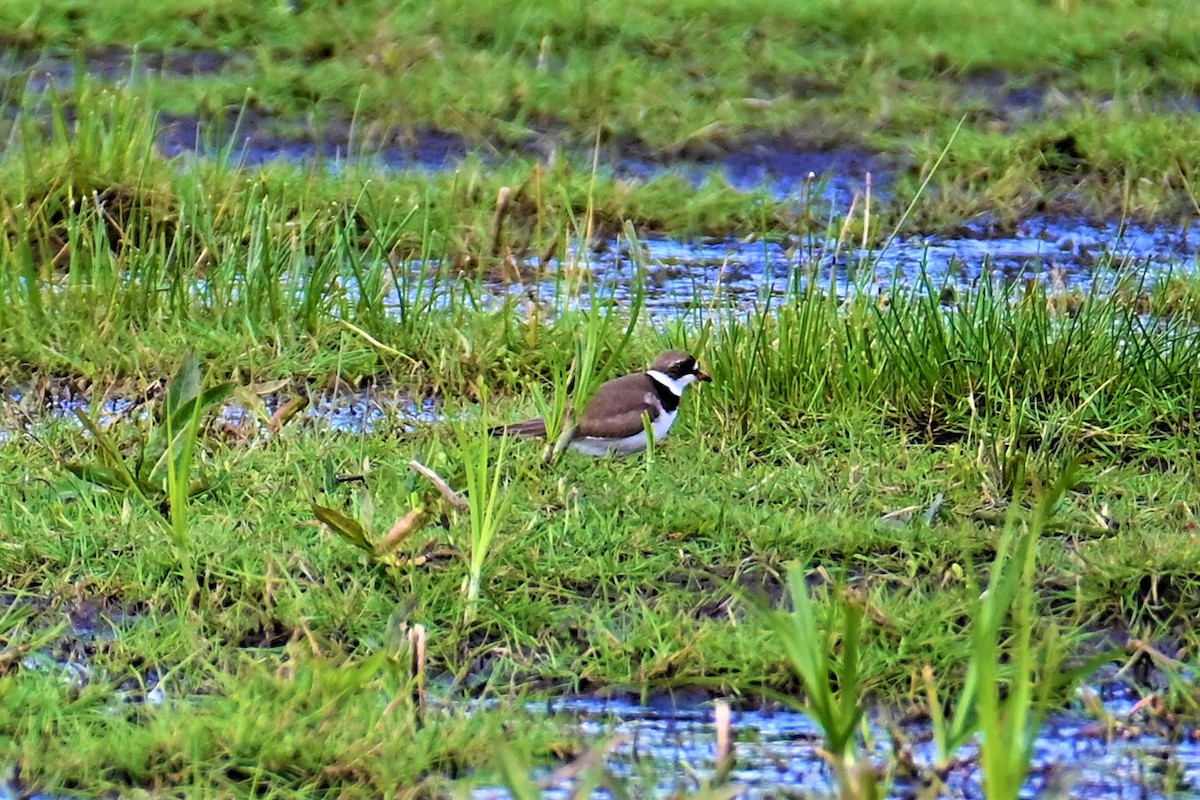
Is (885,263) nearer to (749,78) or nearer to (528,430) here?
(749,78)

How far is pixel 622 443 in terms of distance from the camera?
17.9 ft

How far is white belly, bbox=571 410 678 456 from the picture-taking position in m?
5.44

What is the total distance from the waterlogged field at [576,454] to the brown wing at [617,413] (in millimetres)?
105

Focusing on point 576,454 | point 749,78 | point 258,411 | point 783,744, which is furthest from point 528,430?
point 749,78

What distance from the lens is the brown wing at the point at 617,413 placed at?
5.38 metres

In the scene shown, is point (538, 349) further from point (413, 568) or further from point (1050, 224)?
point (1050, 224)

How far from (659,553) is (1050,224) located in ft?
15.0

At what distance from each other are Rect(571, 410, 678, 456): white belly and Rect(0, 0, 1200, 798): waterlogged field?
38mm

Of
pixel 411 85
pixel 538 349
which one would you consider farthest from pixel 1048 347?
pixel 411 85

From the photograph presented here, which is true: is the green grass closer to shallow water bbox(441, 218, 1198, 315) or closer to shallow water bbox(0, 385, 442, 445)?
shallow water bbox(441, 218, 1198, 315)

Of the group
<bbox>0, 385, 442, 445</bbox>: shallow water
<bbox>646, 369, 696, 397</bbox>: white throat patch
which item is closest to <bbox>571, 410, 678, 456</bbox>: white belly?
<bbox>646, 369, 696, 397</bbox>: white throat patch

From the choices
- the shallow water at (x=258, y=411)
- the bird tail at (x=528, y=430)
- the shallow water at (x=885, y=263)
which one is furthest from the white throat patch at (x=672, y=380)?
the shallow water at (x=885, y=263)

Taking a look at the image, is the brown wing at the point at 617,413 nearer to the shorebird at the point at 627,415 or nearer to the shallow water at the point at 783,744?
the shorebird at the point at 627,415

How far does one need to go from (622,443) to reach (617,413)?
0.08 m
